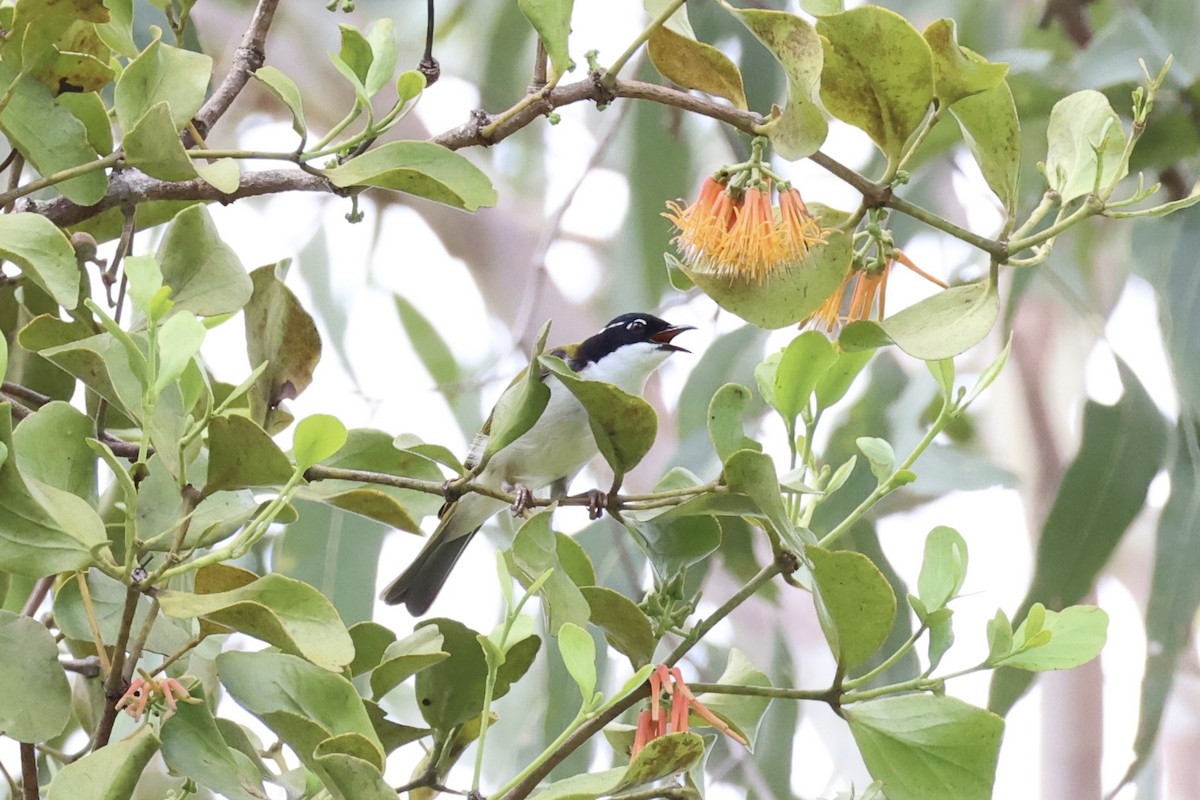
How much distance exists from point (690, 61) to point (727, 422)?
24 cm

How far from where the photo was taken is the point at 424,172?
30.0 inches

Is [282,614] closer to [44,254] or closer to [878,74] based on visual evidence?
[44,254]

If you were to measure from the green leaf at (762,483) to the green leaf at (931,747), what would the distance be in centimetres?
13

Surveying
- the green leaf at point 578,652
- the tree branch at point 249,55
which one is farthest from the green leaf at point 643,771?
the tree branch at point 249,55

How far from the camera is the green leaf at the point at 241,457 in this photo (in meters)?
0.68

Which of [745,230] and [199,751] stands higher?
[745,230]

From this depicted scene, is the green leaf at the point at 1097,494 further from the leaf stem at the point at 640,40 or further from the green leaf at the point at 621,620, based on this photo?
the leaf stem at the point at 640,40

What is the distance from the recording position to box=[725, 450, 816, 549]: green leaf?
669 mm

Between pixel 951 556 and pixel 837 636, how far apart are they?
84mm

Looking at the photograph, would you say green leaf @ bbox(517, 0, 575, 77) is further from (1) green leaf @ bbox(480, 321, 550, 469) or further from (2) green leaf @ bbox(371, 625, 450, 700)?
(2) green leaf @ bbox(371, 625, 450, 700)

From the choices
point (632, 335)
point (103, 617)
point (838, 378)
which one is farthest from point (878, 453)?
point (632, 335)

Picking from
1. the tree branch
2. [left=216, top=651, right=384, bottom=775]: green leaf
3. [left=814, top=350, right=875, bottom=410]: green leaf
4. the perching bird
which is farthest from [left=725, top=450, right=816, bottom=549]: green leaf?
the perching bird

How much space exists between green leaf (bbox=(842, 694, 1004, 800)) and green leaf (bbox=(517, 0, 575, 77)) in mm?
413

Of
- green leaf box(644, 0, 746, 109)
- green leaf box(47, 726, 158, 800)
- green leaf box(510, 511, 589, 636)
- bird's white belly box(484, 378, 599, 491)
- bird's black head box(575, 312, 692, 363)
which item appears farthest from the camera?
bird's black head box(575, 312, 692, 363)
